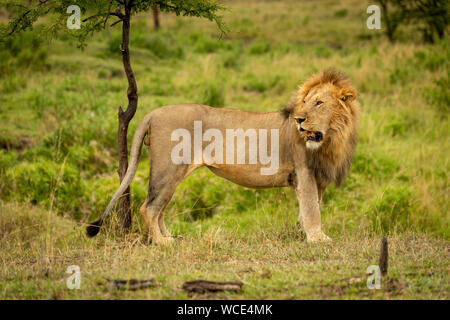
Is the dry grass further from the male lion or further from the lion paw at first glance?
the male lion

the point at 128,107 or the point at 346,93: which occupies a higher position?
the point at 346,93

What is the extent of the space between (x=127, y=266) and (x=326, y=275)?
143 cm

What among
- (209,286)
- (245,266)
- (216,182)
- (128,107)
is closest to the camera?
(209,286)

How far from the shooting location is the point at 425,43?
16.3m

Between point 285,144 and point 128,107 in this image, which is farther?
point 128,107

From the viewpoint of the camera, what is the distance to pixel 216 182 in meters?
8.45

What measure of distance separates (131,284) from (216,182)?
4.69 m

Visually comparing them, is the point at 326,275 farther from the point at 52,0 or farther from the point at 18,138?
the point at 18,138

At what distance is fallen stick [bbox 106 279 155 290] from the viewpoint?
12.4 feet

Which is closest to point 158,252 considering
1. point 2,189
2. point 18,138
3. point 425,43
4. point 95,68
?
point 2,189

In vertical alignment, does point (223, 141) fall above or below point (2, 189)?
above

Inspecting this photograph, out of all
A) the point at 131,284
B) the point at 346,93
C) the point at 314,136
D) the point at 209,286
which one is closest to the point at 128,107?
the point at 314,136

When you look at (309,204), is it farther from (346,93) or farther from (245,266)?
(245,266)

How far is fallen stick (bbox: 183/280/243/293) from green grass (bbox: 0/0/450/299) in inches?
2.1
